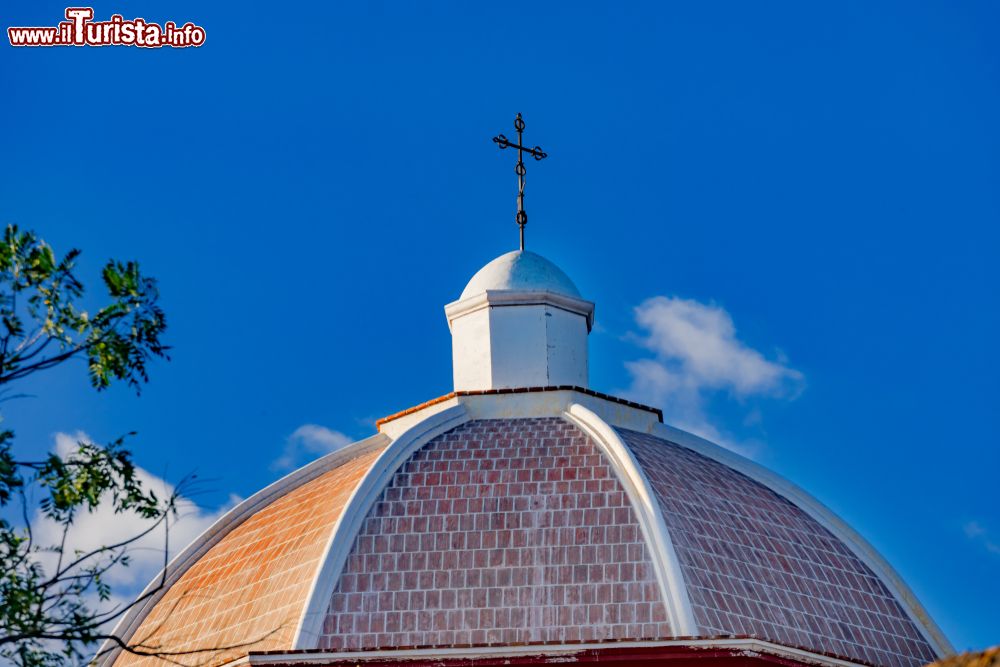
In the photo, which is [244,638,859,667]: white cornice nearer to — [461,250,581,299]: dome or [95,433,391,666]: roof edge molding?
[95,433,391,666]: roof edge molding

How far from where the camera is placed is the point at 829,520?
1894 centimetres

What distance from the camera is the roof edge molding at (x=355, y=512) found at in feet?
51.3

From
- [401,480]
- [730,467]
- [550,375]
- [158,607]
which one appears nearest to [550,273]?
[550,375]

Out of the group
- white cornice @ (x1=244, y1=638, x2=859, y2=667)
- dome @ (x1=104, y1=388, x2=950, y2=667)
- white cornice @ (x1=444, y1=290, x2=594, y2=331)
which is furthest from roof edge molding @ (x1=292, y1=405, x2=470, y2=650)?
white cornice @ (x1=444, y1=290, x2=594, y2=331)

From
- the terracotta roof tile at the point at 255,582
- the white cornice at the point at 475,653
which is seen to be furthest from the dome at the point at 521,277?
the white cornice at the point at 475,653

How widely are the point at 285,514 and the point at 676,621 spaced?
4.95m

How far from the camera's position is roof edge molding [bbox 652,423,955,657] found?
18062 millimetres

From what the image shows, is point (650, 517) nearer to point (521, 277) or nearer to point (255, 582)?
point (255, 582)

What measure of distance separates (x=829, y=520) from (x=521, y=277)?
4810 millimetres

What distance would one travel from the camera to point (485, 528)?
1656 centimetres

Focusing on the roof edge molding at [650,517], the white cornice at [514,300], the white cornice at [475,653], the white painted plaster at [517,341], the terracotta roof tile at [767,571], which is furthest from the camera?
the white cornice at [514,300]

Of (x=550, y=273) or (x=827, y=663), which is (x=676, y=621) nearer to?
(x=827, y=663)

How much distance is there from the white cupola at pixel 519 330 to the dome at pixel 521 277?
1 centimetres

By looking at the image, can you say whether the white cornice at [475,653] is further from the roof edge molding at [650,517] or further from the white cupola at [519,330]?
the white cupola at [519,330]
